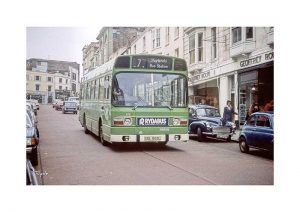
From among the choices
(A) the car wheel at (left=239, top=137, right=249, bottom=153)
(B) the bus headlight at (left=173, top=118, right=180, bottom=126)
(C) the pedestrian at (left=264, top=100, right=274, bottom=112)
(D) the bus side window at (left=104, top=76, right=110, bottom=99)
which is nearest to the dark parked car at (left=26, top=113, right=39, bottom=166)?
(D) the bus side window at (left=104, top=76, right=110, bottom=99)

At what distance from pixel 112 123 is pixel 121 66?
1442 millimetres

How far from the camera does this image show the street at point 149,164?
784 cm

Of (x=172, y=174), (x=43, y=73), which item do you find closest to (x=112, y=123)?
(x=43, y=73)

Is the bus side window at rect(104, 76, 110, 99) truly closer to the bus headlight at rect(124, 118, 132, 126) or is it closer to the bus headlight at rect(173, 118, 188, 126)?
the bus headlight at rect(124, 118, 132, 126)

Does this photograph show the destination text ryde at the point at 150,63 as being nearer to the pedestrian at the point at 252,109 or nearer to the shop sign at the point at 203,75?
the pedestrian at the point at 252,109

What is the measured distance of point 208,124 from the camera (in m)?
14.2

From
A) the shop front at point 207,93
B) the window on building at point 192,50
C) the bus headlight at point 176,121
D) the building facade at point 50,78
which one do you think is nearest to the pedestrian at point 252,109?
the bus headlight at point 176,121

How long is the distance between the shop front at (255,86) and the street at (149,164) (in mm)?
1283

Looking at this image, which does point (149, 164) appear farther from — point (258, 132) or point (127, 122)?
point (258, 132)

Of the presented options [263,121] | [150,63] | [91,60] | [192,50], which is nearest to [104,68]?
[91,60]
